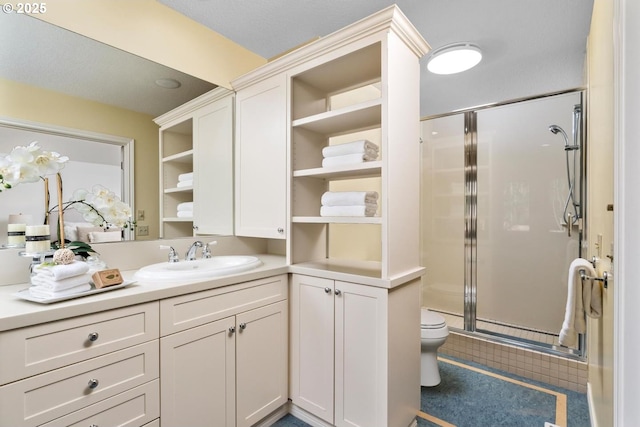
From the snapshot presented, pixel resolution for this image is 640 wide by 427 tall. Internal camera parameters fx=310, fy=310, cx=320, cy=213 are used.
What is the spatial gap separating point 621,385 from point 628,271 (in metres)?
0.33

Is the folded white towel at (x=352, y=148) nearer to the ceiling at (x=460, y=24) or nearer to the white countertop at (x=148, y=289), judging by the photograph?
the white countertop at (x=148, y=289)

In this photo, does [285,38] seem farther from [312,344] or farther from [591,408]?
[591,408]

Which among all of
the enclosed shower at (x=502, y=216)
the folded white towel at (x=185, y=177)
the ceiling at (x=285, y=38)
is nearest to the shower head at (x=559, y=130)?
the enclosed shower at (x=502, y=216)

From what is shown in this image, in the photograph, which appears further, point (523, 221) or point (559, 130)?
point (523, 221)

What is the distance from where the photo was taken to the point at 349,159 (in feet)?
5.38

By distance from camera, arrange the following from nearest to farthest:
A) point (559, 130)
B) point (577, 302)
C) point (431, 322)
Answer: point (577, 302) < point (431, 322) < point (559, 130)

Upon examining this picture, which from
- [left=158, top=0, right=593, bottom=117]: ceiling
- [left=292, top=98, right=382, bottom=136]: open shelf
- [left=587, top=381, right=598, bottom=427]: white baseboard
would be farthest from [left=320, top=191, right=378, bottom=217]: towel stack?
[left=587, top=381, right=598, bottom=427]: white baseboard

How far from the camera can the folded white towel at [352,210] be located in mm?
1602

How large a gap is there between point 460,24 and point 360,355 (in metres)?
2.22

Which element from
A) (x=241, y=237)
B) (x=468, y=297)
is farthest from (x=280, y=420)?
(x=468, y=297)

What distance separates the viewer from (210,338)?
142 cm

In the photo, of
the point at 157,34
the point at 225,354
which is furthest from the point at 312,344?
the point at 157,34

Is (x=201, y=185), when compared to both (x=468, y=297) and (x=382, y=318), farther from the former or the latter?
(x=468, y=297)

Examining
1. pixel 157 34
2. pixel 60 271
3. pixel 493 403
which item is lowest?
pixel 493 403
